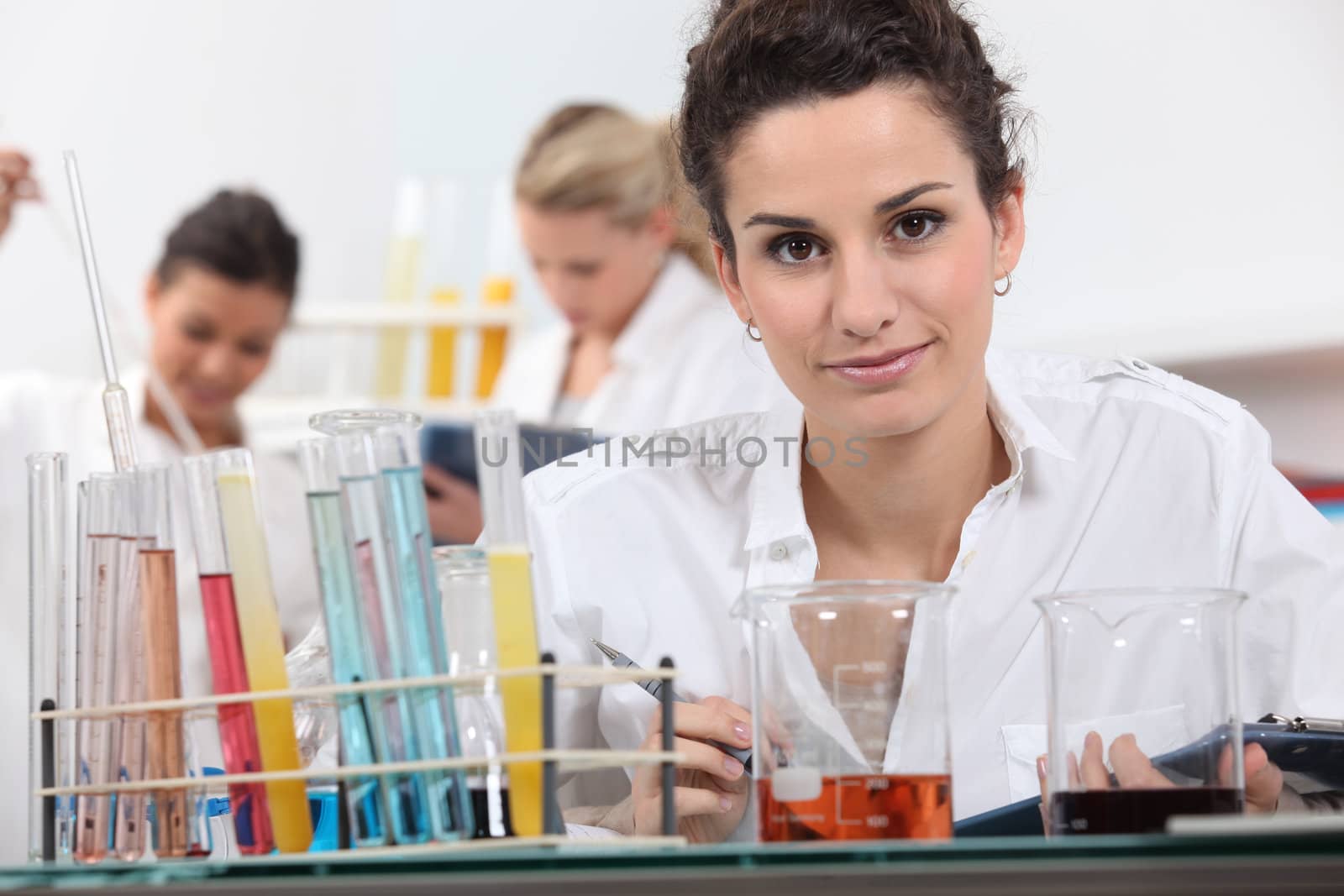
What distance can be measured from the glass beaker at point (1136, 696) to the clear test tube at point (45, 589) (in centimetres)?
53

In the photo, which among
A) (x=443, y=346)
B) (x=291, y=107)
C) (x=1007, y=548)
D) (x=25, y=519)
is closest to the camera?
(x=1007, y=548)

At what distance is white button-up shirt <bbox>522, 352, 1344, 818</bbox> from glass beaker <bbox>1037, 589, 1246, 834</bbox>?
0.45 meters

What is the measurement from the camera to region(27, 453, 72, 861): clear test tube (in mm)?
735

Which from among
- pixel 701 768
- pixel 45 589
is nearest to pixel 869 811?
pixel 701 768

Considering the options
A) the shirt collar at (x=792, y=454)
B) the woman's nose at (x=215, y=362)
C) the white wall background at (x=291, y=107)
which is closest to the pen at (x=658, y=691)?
the shirt collar at (x=792, y=454)

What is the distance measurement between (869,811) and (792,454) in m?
0.72

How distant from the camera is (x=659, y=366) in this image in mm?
3068

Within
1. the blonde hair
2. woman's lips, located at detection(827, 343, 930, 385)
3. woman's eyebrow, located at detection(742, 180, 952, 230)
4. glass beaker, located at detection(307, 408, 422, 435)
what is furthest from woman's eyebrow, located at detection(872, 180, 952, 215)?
the blonde hair

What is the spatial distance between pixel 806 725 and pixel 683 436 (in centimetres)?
73

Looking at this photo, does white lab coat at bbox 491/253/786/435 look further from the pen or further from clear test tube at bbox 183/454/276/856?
clear test tube at bbox 183/454/276/856

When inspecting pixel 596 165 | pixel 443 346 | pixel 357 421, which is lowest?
pixel 357 421

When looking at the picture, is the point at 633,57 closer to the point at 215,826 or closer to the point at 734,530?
the point at 734,530

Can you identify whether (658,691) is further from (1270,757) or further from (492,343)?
(492,343)

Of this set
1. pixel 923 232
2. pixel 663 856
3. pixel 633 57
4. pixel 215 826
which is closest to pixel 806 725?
pixel 663 856
